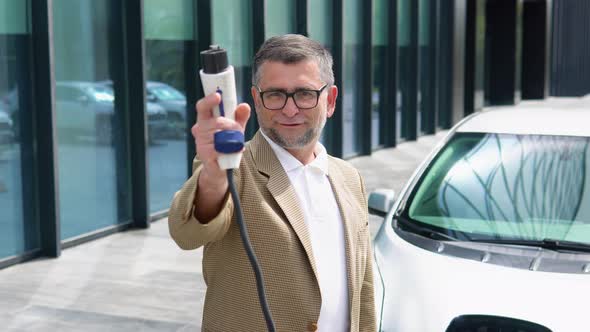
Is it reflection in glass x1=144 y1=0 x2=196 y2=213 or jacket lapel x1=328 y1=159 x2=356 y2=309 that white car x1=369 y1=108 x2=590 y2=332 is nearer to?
jacket lapel x1=328 y1=159 x2=356 y2=309

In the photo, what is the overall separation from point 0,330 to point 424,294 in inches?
133

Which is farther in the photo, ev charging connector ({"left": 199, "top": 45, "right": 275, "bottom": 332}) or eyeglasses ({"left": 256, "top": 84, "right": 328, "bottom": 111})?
eyeglasses ({"left": 256, "top": 84, "right": 328, "bottom": 111})

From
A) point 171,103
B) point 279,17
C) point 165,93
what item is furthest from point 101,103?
point 279,17

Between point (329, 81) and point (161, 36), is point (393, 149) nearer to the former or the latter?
point (161, 36)

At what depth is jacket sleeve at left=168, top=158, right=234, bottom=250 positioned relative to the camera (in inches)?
76.4

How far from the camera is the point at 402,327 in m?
3.53

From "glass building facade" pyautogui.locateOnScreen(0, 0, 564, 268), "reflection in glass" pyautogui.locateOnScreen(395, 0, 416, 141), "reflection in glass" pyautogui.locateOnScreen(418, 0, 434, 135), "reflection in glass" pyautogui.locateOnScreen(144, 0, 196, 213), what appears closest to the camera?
"glass building facade" pyautogui.locateOnScreen(0, 0, 564, 268)

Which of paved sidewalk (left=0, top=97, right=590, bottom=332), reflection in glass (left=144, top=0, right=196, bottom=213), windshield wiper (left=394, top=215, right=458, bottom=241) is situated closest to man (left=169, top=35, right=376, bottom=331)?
windshield wiper (left=394, top=215, right=458, bottom=241)

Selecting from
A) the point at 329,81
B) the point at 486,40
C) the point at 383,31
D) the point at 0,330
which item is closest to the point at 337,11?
the point at 383,31

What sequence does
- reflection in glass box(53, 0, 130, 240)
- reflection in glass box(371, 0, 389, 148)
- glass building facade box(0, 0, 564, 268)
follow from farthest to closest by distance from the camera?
1. reflection in glass box(371, 0, 389, 148)
2. reflection in glass box(53, 0, 130, 240)
3. glass building facade box(0, 0, 564, 268)

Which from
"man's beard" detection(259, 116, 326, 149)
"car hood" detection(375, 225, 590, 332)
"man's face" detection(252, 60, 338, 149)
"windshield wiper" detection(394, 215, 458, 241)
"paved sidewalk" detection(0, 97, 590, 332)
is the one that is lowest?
"paved sidewalk" detection(0, 97, 590, 332)

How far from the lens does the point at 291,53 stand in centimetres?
211

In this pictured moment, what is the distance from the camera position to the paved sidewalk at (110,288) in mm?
6090

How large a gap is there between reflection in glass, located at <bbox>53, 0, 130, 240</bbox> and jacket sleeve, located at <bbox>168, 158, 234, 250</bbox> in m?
6.72
